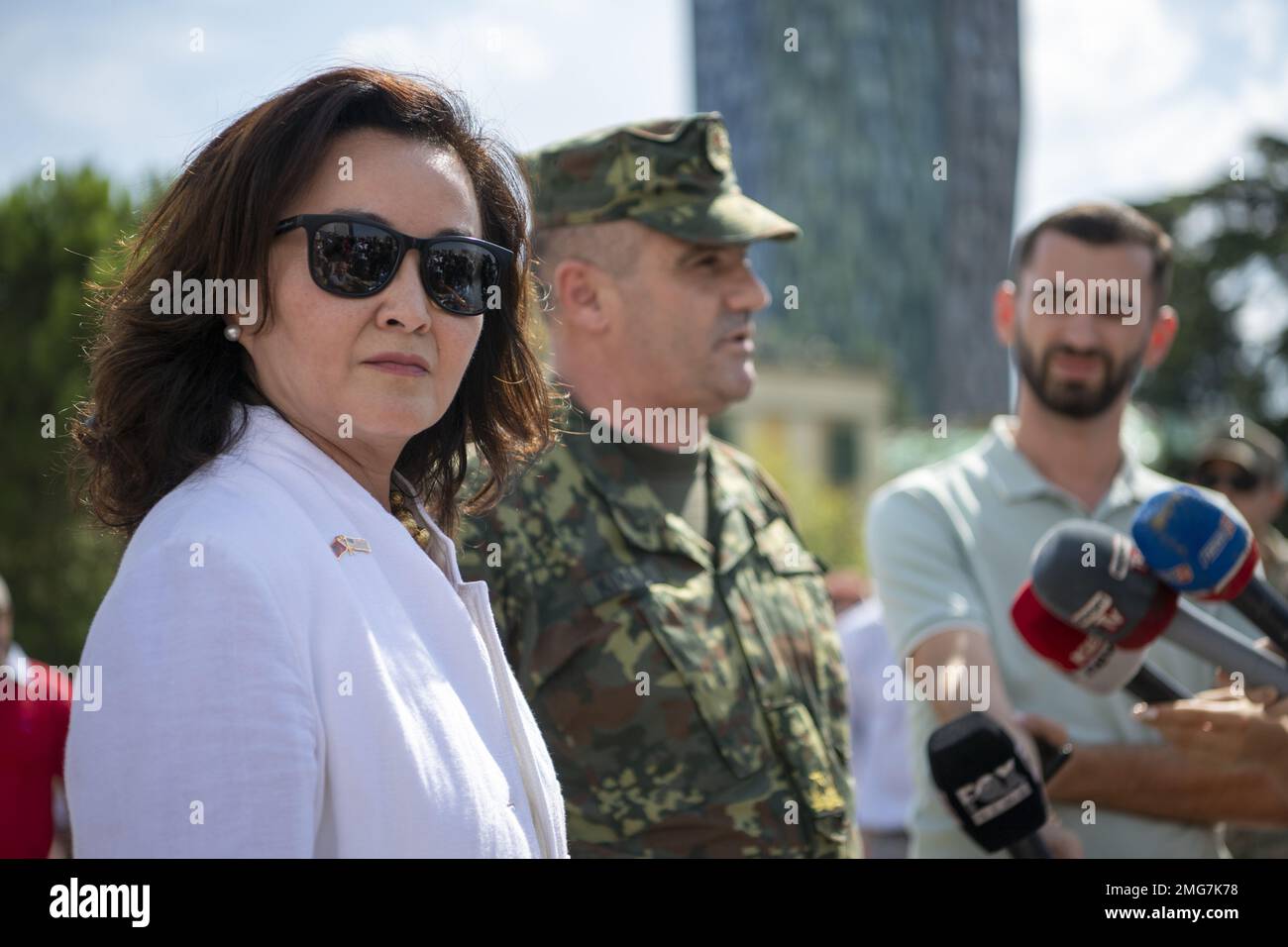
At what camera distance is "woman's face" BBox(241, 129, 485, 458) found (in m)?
2.10

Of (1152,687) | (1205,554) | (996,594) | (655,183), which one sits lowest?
(1152,687)

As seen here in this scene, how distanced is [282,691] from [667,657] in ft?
5.57

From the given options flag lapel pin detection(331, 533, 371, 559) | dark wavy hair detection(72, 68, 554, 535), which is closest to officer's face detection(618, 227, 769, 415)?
dark wavy hair detection(72, 68, 554, 535)

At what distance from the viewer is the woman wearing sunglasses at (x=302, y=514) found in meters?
1.73

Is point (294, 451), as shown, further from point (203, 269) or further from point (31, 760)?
point (31, 760)

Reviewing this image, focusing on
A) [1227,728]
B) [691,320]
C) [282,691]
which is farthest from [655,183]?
[282,691]

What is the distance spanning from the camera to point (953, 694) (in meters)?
3.49

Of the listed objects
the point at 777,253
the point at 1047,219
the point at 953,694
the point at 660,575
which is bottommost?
the point at 953,694

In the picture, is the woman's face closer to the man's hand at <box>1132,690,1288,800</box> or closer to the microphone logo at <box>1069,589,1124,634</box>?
the microphone logo at <box>1069,589,1124,634</box>

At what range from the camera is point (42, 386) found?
764 inches
